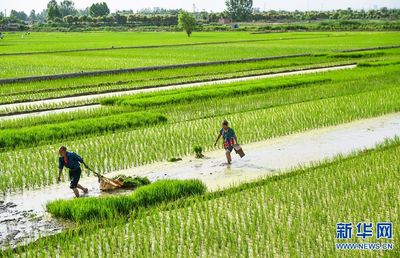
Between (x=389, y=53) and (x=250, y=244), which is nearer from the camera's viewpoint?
(x=250, y=244)

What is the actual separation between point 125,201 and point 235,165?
2.73 meters

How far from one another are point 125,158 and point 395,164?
184 inches

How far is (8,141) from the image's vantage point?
11.6 meters

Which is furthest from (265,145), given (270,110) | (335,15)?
(335,15)

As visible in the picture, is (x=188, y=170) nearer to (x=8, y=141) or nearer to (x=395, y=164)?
(x=395, y=164)

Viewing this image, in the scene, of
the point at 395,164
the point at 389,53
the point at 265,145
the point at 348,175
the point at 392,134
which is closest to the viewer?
the point at 348,175

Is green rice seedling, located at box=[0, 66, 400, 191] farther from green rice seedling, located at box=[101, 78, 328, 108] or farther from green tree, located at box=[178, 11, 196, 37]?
green tree, located at box=[178, 11, 196, 37]

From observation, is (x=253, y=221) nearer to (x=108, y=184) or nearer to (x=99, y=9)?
(x=108, y=184)

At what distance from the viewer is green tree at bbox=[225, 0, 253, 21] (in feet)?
381

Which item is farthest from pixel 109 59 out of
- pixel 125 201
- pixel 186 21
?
pixel 186 21

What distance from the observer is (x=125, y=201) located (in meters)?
7.57

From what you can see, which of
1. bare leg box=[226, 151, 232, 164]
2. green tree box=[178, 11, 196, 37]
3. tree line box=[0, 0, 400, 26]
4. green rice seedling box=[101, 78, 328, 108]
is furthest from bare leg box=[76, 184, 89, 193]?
tree line box=[0, 0, 400, 26]

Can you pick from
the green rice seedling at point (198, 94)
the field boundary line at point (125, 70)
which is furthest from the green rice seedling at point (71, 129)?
the field boundary line at point (125, 70)

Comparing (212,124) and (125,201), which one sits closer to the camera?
(125,201)
